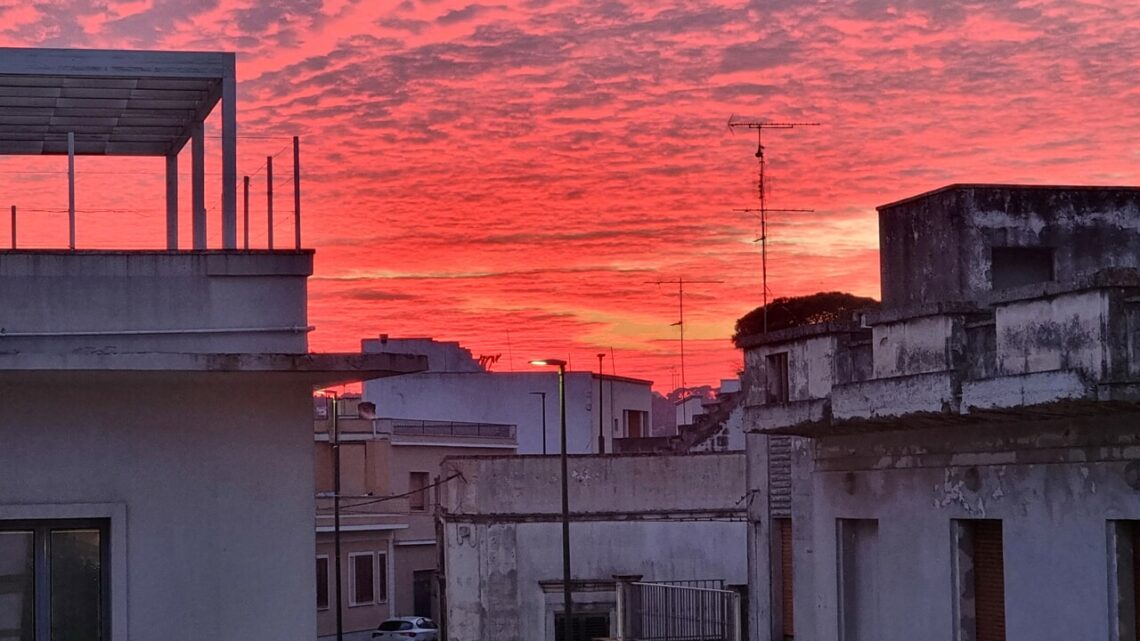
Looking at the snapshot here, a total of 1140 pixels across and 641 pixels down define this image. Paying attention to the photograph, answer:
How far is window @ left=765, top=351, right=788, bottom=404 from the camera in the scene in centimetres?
2342

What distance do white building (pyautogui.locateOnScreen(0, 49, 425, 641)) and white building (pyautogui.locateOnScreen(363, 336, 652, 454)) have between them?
57258 millimetres

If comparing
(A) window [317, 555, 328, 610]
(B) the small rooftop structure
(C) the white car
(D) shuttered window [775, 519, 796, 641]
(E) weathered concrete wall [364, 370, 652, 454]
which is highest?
(B) the small rooftop structure

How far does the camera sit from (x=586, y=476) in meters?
38.0

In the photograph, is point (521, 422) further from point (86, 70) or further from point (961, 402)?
point (86, 70)

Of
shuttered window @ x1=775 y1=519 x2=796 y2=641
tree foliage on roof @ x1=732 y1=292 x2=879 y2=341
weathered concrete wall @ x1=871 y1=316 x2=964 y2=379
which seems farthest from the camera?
tree foliage on roof @ x1=732 y1=292 x2=879 y2=341

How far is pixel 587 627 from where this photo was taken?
36719 mm

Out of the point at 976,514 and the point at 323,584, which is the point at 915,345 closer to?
the point at 976,514

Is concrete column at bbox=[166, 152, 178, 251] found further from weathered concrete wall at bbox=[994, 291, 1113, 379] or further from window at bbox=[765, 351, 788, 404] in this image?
window at bbox=[765, 351, 788, 404]

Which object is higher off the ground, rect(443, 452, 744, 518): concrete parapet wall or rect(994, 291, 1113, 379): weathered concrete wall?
rect(994, 291, 1113, 379): weathered concrete wall

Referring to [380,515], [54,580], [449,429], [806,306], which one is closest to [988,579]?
[54,580]

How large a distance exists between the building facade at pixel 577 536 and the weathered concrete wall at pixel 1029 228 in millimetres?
15294

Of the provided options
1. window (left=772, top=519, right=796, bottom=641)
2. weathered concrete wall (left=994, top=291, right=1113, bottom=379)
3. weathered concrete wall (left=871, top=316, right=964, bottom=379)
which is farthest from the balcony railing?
weathered concrete wall (left=994, top=291, right=1113, bottom=379)

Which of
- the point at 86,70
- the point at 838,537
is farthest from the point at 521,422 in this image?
the point at 86,70

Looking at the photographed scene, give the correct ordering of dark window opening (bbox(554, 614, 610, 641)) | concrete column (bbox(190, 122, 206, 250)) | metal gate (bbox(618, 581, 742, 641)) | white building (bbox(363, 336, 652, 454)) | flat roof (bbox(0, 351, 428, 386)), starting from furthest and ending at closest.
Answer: white building (bbox(363, 336, 652, 454)) → dark window opening (bbox(554, 614, 610, 641)) → metal gate (bbox(618, 581, 742, 641)) → concrete column (bbox(190, 122, 206, 250)) → flat roof (bbox(0, 351, 428, 386))
